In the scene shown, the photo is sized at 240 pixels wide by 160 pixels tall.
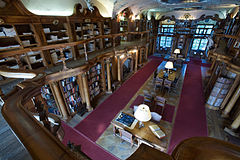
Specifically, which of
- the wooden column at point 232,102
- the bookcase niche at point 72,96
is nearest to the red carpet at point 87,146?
the bookcase niche at point 72,96

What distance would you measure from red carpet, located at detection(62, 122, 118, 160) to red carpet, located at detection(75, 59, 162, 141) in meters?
0.20

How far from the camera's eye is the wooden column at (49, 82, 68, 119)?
469cm

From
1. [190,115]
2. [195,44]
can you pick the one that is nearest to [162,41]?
[195,44]

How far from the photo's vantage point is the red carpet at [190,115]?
4.92 m

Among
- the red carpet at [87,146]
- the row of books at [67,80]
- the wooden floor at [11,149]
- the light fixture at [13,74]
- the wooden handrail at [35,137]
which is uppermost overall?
the wooden handrail at [35,137]

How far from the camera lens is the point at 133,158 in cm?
77

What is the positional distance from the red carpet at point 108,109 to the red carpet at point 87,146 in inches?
7.8

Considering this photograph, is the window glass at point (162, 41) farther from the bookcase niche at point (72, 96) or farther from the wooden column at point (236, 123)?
the bookcase niche at point (72, 96)

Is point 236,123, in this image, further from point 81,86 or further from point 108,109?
point 81,86

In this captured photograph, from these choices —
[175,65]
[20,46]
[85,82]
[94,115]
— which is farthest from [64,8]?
[175,65]

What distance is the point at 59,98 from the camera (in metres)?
5.04

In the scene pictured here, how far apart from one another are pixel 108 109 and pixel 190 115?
172 inches

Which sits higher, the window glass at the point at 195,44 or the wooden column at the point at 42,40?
the wooden column at the point at 42,40

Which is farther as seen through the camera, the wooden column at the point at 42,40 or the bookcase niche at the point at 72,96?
the bookcase niche at the point at 72,96
